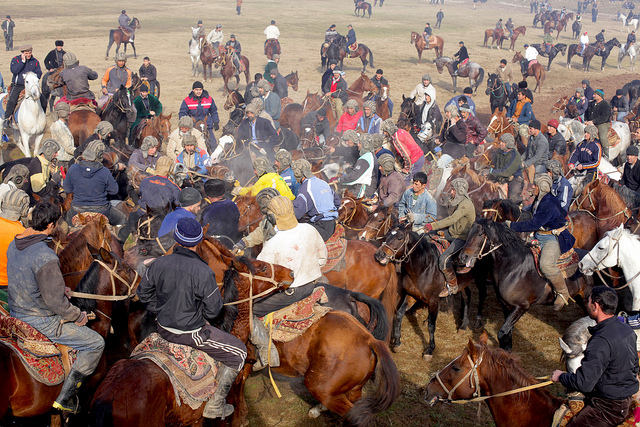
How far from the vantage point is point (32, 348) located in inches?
182

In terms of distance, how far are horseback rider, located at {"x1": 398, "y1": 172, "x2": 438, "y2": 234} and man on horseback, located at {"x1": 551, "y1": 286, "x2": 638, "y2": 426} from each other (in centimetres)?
360

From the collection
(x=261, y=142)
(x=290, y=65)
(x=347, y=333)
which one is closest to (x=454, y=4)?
(x=290, y=65)

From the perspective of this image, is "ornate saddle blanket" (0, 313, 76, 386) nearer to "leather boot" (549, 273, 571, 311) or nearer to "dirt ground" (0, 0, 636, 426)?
"dirt ground" (0, 0, 636, 426)

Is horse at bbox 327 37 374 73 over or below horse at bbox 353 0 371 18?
below

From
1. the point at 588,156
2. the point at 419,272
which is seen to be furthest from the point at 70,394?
the point at 588,156

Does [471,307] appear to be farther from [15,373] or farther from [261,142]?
[15,373]

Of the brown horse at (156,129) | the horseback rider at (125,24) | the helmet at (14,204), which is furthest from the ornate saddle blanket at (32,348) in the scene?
the horseback rider at (125,24)

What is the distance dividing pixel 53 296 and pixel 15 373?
0.78m

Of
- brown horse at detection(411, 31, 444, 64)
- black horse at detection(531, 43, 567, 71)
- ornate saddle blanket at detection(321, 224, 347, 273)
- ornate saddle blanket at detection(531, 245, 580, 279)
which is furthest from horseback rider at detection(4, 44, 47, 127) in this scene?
black horse at detection(531, 43, 567, 71)

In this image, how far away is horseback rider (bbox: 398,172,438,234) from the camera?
7.71 m

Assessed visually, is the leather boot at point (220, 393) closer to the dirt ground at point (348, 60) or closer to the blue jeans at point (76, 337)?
the dirt ground at point (348, 60)

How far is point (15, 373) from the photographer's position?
177 inches

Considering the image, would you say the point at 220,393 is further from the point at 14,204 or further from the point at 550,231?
the point at 550,231

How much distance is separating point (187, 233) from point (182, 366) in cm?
122
